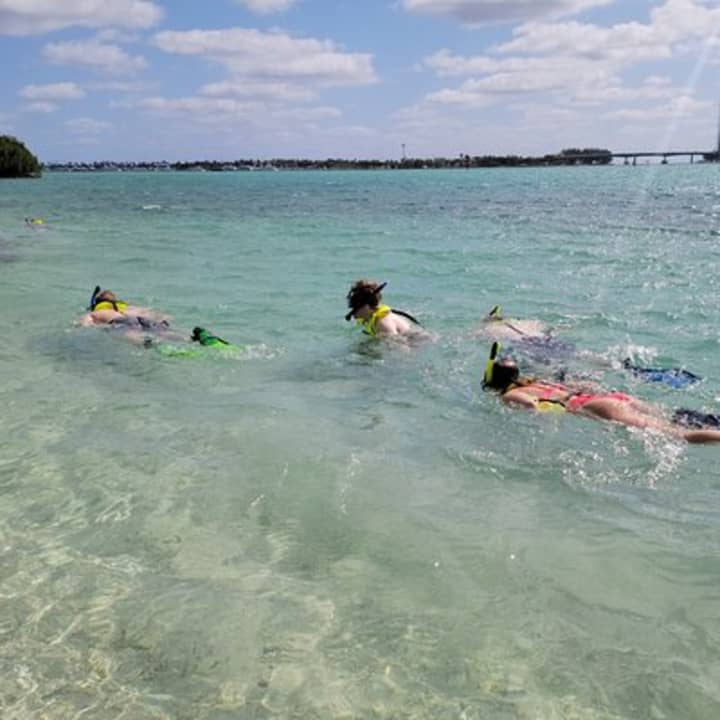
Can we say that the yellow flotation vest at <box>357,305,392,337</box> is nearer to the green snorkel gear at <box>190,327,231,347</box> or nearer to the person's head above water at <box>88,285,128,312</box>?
the green snorkel gear at <box>190,327,231,347</box>

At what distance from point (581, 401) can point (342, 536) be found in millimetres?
3049

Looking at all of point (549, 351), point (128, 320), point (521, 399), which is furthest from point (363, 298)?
point (128, 320)

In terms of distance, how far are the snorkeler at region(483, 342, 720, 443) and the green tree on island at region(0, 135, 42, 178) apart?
101 meters

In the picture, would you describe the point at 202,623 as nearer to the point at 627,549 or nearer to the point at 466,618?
the point at 466,618

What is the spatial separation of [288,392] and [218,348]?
1.87 m

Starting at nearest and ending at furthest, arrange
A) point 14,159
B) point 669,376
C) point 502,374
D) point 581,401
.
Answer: point 581,401 < point 502,374 < point 669,376 < point 14,159

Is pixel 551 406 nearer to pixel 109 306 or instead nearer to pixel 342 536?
pixel 342 536

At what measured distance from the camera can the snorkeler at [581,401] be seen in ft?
21.4

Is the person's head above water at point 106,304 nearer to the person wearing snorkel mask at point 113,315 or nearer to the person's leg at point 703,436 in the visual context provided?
the person wearing snorkel mask at point 113,315

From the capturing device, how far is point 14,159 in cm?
9662

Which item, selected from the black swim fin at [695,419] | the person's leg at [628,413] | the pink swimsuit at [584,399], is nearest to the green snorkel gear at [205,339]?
the pink swimsuit at [584,399]

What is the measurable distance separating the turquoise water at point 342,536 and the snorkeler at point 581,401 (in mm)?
152

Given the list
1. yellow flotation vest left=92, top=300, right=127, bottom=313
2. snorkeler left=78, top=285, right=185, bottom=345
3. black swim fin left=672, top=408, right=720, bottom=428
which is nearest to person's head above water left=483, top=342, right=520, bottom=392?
black swim fin left=672, top=408, right=720, bottom=428

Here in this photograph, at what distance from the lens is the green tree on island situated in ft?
312
